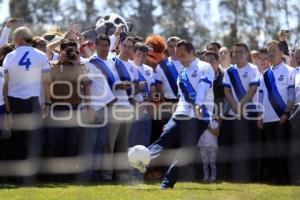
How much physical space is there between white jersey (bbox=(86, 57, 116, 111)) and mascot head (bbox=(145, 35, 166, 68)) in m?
1.22

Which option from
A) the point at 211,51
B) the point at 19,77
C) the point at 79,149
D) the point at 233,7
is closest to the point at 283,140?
the point at 211,51

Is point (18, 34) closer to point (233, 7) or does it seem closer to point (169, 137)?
point (169, 137)

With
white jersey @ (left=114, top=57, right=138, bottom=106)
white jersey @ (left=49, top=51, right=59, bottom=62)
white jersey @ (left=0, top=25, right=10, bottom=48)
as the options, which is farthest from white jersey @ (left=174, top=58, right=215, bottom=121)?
white jersey @ (left=0, top=25, right=10, bottom=48)

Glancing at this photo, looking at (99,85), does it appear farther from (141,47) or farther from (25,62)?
(25,62)

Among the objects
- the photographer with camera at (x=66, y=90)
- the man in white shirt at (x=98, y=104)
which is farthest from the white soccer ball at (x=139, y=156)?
the photographer with camera at (x=66, y=90)

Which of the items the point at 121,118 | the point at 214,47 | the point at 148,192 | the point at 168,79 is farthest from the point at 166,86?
the point at 148,192

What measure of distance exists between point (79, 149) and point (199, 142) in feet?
4.51

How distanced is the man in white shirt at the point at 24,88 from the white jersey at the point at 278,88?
8.26 ft

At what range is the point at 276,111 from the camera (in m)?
10.2

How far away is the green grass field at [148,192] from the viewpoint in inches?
330

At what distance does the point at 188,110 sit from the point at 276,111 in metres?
1.40

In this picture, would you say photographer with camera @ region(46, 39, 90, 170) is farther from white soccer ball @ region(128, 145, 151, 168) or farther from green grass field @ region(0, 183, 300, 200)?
white soccer ball @ region(128, 145, 151, 168)

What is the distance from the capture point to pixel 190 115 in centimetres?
920

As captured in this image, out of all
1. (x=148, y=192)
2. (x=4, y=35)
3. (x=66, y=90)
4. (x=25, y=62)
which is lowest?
(x=148, y=192)
